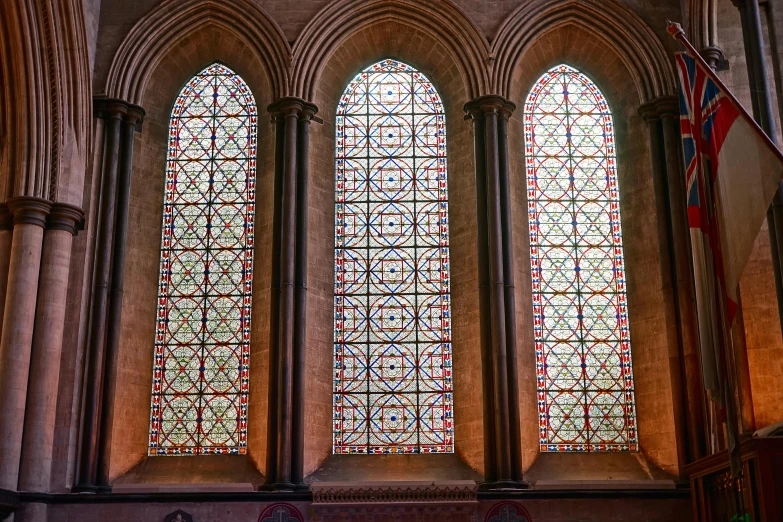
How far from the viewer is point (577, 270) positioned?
48.7 ft

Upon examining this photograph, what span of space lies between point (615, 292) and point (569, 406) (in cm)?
174

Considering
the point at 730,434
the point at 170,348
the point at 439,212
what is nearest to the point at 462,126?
the point at 439,212

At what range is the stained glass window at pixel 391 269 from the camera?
559 inches

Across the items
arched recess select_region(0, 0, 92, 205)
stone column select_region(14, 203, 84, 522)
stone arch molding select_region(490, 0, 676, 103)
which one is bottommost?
stone column select_region(14, 203, 84, 522)

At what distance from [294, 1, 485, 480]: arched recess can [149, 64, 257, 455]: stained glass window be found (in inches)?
38.0

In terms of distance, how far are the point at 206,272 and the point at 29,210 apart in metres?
2.52

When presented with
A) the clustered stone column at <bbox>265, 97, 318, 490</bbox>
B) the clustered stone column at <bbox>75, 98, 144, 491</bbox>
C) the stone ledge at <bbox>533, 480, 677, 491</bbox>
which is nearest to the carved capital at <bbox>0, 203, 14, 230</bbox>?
the clustered stone column at <bbox>75, 98, 144, 491</bbox>

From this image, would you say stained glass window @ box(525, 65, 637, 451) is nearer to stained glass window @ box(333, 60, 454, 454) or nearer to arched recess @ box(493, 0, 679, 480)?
arched recess @ box(493, 0, 679, 480)

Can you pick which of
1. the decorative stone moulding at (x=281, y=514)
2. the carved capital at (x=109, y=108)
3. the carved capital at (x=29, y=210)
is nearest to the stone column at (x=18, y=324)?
the carved capital at (x=29, y=210)

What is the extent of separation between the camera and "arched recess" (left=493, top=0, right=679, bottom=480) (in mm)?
14055

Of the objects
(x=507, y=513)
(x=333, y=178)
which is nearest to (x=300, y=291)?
(x=333, y=178)

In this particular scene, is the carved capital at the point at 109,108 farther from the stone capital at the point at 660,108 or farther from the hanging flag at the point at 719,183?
the hanging flag at the point at 719,183

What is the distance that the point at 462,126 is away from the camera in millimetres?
15414

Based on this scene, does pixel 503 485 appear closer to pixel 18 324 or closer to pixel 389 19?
pixel 18 324
